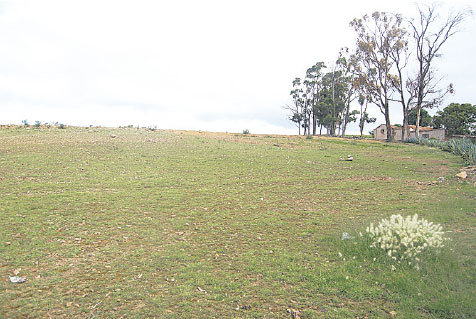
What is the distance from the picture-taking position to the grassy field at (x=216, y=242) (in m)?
4.51

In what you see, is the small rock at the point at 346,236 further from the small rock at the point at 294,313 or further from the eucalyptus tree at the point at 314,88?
the eucalyptus tree at the point at 314,88

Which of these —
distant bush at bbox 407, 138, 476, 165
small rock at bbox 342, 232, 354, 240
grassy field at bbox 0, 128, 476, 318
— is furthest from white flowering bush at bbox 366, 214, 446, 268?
distant bush at bbox 407, 138, 476, 165

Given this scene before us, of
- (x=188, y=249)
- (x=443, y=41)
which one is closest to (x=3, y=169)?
(x=188, y=249)

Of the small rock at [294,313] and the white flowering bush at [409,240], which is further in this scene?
the white flowering bush at [409,240]

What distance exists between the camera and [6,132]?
20906 millimetres

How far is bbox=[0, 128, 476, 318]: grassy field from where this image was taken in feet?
14.8

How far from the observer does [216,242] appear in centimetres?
655

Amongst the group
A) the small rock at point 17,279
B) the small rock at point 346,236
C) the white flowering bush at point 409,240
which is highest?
the white flowering bush at point 409,240

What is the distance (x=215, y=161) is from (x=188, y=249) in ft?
30.0

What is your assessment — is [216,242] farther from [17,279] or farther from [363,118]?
[363,118]

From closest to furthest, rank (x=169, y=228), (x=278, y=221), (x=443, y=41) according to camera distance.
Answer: (x=169, y=228) < (x=278, y=221) < (x=443, y=41)

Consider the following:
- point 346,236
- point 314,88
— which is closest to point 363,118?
point 314,88

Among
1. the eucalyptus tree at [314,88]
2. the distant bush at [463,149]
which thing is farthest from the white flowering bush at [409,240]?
the eucalyptus tree at [314,88]

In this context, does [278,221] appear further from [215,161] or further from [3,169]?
[3,169]
